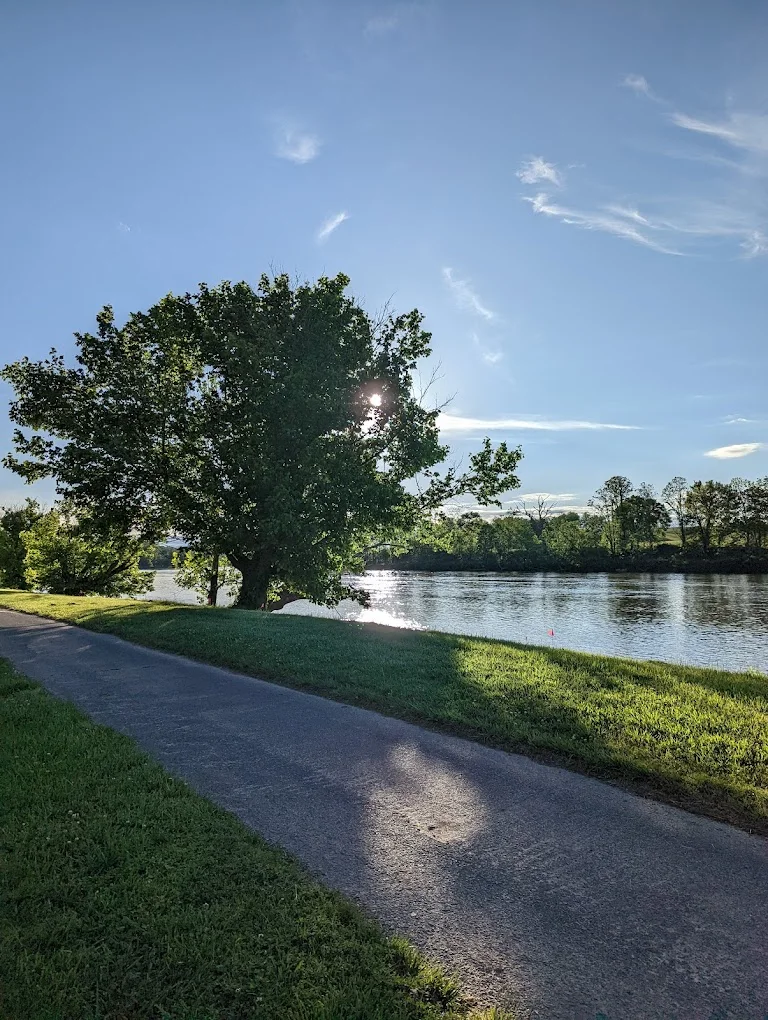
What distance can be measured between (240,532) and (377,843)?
49.3 feet

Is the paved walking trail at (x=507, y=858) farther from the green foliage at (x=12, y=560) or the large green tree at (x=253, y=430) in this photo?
the green foliage at (x=12, y=560)

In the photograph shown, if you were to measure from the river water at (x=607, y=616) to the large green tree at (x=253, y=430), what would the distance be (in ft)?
11.8

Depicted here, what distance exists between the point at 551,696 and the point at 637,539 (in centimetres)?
9925

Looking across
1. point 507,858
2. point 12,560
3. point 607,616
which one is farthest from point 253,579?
point 12,560

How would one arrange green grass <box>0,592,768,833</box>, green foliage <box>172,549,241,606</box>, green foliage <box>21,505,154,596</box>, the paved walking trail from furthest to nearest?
green foliage <box>21,505,154,596</box> < green foliage <box>172,549,241,606</box> < green grass <box>0,592,768,833</box> < the paved walking trail

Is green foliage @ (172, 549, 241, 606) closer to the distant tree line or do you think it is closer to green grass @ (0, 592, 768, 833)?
green grass @ (0, 592, 768, 833)

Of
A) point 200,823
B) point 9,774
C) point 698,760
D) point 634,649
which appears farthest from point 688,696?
point 634,649

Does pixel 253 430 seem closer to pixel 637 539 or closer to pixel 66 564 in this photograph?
pixel 66 564

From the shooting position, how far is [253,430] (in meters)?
18.4

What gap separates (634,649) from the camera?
23.1 metres

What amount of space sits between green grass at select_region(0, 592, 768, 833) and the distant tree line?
72712 mm

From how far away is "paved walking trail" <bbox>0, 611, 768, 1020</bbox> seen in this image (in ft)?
9.07

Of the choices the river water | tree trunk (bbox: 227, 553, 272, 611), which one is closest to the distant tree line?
the river water

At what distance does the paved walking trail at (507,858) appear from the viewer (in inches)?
109
